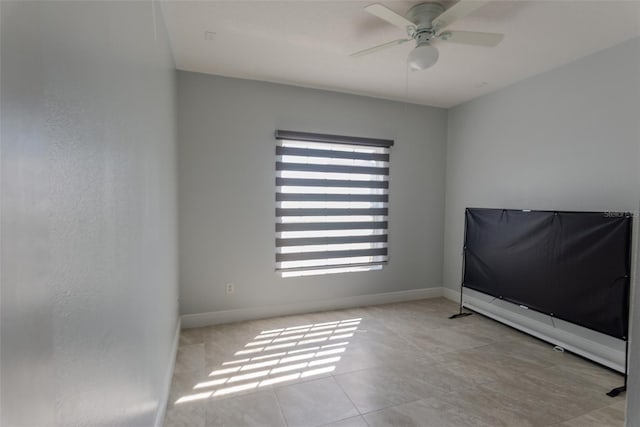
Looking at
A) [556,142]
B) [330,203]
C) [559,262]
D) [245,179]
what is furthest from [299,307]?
[556,142]

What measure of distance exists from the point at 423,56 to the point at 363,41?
0.64m

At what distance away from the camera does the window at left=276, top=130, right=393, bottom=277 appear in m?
3.25

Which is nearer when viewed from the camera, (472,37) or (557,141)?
(472,37)

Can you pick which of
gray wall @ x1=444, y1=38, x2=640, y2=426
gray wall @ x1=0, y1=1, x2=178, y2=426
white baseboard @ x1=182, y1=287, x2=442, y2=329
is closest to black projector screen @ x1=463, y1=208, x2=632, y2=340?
gray wall @ x1=444, y1=38, x2=640, y2=426

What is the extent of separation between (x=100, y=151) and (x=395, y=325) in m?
3.03

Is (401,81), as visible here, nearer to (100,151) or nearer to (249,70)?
(249,70)

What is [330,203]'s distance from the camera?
3.40 metres

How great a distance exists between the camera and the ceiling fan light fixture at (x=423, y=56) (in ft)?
6.47

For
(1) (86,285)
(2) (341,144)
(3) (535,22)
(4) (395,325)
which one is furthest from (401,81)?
(1) (86,285)

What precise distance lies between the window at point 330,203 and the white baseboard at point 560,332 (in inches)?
53.0

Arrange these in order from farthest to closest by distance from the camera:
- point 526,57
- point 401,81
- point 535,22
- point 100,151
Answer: point 401,81
point 526,57
point 535,22
point 100,151

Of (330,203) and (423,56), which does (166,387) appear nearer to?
(330,203)

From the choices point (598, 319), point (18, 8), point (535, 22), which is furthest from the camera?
point (598, 319)

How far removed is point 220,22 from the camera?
214cm
